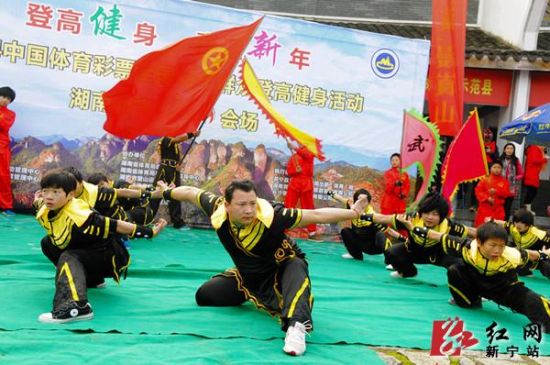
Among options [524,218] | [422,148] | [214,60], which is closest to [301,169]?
[422,148]

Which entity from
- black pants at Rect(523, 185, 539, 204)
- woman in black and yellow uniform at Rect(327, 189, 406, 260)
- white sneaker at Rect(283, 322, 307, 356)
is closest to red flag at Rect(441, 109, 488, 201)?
woman in black and yellow uniform at Rect(327, 189, 406, 260)

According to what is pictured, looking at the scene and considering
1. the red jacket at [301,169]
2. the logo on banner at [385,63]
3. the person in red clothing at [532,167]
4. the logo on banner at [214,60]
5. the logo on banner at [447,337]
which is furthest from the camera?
the person in red clothing at [532,167]

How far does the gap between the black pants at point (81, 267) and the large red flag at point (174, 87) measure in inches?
101

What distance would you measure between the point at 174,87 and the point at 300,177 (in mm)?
3100

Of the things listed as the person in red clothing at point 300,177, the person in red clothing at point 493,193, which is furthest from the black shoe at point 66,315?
the person in red clothing at point 493,193

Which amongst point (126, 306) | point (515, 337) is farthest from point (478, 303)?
point (126, 306)

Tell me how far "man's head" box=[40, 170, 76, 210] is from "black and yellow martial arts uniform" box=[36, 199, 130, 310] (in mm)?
93

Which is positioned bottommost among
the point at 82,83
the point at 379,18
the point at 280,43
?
the point at 82,83

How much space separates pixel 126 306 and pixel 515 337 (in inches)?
103

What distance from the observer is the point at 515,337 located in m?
4.30

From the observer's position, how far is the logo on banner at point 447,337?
2.89m

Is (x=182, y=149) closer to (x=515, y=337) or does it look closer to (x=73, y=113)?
(x=73, y=113)

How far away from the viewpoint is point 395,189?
962 centimetres

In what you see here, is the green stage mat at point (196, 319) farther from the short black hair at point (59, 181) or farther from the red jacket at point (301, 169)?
the red jacket at point (301, 169)
